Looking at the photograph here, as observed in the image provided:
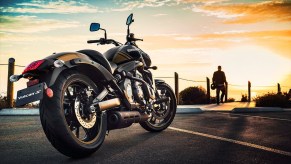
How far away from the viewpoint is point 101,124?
187 inches

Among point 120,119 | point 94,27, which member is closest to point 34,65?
point 120,119

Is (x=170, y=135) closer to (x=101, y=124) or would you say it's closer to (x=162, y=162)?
(x=101, y=124)

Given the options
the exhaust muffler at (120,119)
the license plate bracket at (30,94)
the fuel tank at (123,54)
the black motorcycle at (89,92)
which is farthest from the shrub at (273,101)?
the license plate bracket at (30,94)

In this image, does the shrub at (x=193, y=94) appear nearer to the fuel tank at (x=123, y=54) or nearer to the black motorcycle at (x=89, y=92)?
the black motorcycle at (x=89, y=92)

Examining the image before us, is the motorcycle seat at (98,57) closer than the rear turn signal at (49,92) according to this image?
No

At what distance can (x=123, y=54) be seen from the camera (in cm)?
584

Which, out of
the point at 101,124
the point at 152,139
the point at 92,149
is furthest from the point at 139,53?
the point at 92,149

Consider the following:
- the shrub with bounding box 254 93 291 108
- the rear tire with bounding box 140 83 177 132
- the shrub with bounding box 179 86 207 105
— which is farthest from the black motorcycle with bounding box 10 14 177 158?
the shrub with bounding box 179 86 207 105

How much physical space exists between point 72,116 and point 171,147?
1.47 metres

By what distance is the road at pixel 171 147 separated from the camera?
420 cm

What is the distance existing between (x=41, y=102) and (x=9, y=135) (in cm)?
281

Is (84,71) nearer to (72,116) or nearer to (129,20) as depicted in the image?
(72,116)

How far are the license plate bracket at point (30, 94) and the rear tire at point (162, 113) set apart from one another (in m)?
3.12

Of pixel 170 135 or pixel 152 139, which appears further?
pixel 170 135
